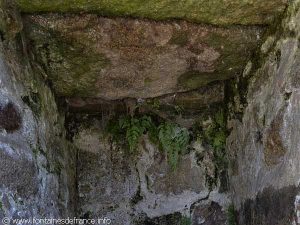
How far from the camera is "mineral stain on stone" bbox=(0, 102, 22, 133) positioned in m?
1.94

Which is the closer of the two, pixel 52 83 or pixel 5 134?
pixel 5 134

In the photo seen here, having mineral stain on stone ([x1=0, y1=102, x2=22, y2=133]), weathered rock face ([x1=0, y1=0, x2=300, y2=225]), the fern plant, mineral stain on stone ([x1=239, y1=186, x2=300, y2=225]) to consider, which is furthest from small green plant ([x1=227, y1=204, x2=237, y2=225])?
mineral stain on stone ([x1=0, y1=102, x2=22, y2=133])

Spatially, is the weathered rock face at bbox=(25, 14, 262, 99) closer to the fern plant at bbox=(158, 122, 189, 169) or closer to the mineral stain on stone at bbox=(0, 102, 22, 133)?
the fern plant at bbox=(158, 122, 189, 169)

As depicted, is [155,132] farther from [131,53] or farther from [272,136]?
[272,136]

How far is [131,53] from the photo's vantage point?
2396mm

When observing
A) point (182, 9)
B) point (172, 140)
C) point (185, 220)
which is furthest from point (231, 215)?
point (182, 9)

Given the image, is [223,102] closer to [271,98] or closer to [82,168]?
[271,98]

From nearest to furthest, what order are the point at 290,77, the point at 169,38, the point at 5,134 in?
the point at 5,134
the point at 290,77
the point at 169,38

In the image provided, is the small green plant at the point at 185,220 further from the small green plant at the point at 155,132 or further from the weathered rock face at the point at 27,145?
the weathered rock face at the point at 27,145

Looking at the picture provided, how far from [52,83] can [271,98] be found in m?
1.10

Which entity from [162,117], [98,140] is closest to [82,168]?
[98,140]

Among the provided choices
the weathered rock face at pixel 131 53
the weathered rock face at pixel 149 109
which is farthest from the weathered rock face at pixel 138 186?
the weathered rock face at pixel 131 53

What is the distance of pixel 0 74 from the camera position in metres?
1.94

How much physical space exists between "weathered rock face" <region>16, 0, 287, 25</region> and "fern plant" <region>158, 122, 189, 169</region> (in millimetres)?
751
